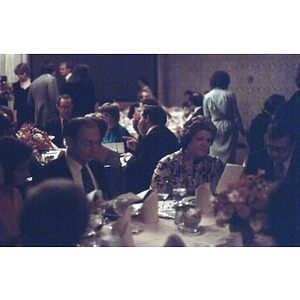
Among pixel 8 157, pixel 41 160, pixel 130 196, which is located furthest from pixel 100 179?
pixel 8 157

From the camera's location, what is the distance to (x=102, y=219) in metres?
2.78

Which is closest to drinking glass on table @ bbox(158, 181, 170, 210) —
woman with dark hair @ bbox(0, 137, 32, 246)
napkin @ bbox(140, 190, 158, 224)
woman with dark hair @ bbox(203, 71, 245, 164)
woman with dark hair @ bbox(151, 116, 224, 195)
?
woman with dark hair @ bbox(151, 116, 224, 195)

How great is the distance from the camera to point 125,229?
2646 mm

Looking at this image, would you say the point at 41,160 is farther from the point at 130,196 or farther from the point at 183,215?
the point at 183,215

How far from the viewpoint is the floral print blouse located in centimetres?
312

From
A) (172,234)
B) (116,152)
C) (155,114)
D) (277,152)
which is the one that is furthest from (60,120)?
(277,152)

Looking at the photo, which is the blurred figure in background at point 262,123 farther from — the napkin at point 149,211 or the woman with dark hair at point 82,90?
the woman with dark hair at point 82,90

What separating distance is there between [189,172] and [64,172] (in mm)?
827

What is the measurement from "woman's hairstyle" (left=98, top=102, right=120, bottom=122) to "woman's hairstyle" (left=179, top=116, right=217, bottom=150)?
1.52 feet

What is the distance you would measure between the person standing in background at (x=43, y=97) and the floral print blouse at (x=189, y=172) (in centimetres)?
89

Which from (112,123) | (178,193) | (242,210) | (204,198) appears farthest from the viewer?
(112,123)

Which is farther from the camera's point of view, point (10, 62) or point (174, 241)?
point (10, 62)

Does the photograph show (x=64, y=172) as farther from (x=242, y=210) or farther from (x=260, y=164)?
(x=260, y=164)

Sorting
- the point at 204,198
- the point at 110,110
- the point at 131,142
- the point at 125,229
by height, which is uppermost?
the point at 110,110
